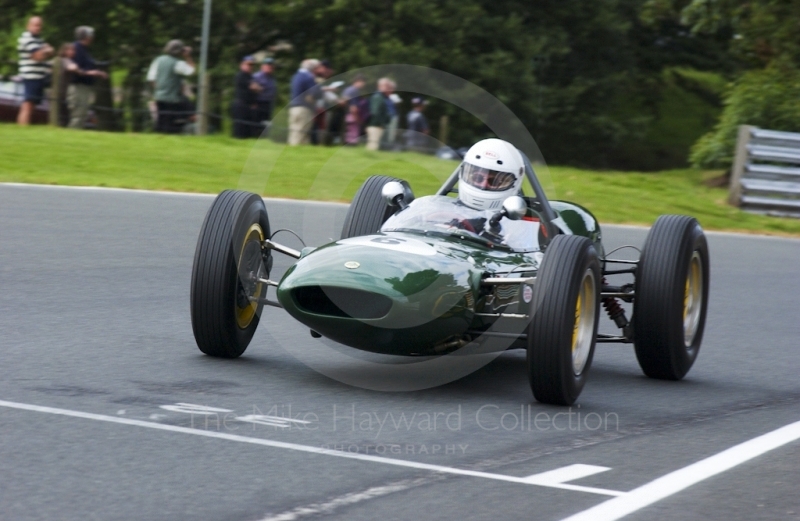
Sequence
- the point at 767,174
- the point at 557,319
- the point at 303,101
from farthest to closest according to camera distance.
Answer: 1. the point at 767,174
2. the point at 303,101
3. the point at 557,319

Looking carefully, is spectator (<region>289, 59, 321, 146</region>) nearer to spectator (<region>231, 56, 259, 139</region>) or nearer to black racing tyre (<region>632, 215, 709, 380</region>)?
spectator (<region>231, 56, 259, 139</region>)

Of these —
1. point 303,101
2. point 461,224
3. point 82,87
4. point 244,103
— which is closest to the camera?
point 461,224

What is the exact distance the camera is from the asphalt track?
4.41 metres

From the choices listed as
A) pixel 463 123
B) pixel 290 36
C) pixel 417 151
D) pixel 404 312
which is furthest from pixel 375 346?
pixel 290 36

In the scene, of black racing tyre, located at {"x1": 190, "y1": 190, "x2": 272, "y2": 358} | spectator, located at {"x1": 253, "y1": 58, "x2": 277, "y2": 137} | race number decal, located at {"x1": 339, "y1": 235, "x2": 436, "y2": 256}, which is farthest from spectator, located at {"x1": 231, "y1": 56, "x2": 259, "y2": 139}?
race number decal, located at {"x1": 339, "y1": 235, "x2": 436, "y2": 256}

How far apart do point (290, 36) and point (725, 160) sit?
624 inches

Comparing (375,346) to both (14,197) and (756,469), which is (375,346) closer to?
(756,469)

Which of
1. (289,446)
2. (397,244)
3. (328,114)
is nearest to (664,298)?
(397,244)

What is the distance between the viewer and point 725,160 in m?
22.2

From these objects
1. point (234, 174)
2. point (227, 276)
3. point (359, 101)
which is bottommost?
point (234, 174)

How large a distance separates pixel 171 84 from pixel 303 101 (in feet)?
9.68

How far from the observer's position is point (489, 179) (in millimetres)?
7129

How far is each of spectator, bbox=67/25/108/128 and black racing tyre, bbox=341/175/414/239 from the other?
43.3 feet

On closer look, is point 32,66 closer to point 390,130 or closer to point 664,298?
point 390,130
